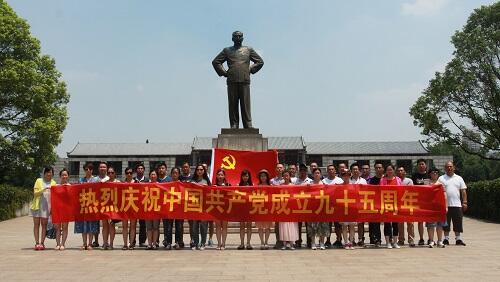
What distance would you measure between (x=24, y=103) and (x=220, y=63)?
40.1 feet

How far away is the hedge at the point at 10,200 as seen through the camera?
1912 cm

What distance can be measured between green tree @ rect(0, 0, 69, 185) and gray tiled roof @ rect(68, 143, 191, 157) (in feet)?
89.5

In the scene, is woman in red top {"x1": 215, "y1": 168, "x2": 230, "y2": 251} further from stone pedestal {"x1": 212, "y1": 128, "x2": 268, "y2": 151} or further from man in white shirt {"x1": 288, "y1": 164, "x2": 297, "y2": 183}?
stone pedestal {"x1": 212, "y1": 128, "x2": 268, "y2": 151}

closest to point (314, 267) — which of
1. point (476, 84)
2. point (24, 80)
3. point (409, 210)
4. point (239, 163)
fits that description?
point (409, 210)

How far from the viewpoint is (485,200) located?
18.1 meters

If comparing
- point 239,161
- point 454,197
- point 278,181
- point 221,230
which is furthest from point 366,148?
point 221,230

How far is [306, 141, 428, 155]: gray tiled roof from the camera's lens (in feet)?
160

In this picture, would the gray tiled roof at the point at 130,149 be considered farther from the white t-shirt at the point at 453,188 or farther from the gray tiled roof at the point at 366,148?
the white t-shirt at the point at 453,188

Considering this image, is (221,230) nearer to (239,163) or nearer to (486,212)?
(239,163)

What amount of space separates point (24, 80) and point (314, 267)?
18.2 metres

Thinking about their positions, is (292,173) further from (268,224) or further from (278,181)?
(268,224)

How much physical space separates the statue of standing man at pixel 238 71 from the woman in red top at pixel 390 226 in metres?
4.81

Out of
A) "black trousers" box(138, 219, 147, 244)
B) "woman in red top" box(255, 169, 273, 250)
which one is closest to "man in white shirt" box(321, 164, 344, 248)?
"woman in red top" box(255, 169, 273, 250)

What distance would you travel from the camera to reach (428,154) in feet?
159
